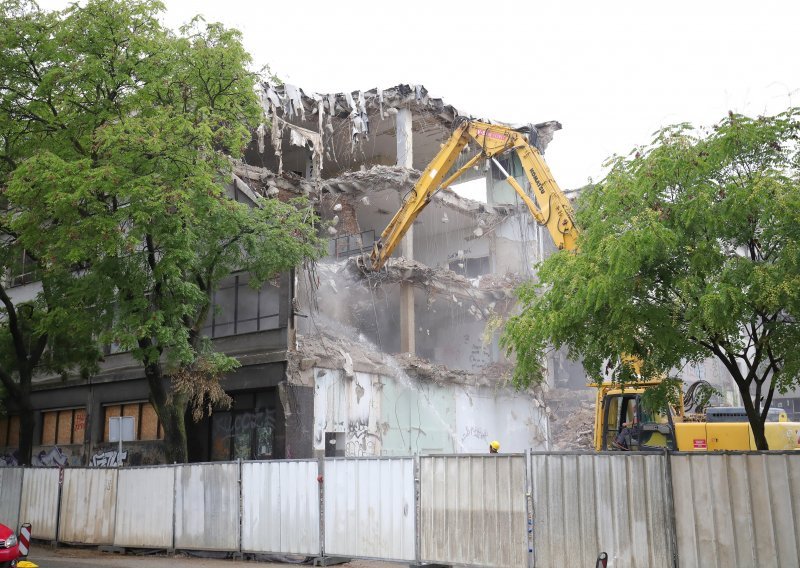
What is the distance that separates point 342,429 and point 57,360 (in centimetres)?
842

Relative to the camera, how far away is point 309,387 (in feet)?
72.4

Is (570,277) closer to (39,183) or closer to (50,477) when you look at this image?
(39,183)

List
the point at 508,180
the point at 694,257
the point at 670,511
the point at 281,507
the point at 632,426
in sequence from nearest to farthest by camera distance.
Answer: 1. the point at 694,257
2. the point at 670,511
3. the point at 281,507
4. the point at 632,426
5. the point at 508,180

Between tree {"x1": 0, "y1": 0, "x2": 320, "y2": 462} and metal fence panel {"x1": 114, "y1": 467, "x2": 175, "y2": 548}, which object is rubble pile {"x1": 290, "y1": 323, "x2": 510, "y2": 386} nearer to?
tree {"x1": 0, "y1": 0, "x2": 320, "y2": 462}

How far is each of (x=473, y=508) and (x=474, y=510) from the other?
3 cm

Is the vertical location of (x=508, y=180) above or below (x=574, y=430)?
above

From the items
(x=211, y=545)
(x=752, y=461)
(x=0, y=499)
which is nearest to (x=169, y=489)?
(x=211, y=545)

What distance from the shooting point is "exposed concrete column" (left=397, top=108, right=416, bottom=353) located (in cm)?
3303

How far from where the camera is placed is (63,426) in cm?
2877

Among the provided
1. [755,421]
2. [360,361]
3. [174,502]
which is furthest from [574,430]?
[755,421]

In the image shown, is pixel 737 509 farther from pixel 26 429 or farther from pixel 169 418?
pixel 26 429

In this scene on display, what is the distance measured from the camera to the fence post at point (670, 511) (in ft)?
32.6

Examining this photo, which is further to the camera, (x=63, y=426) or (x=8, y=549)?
(x=63, y=426)

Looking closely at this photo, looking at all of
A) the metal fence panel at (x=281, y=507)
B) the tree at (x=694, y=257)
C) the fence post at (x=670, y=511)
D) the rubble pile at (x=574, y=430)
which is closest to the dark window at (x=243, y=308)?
the metal fence panel at (x=281, y=507)
